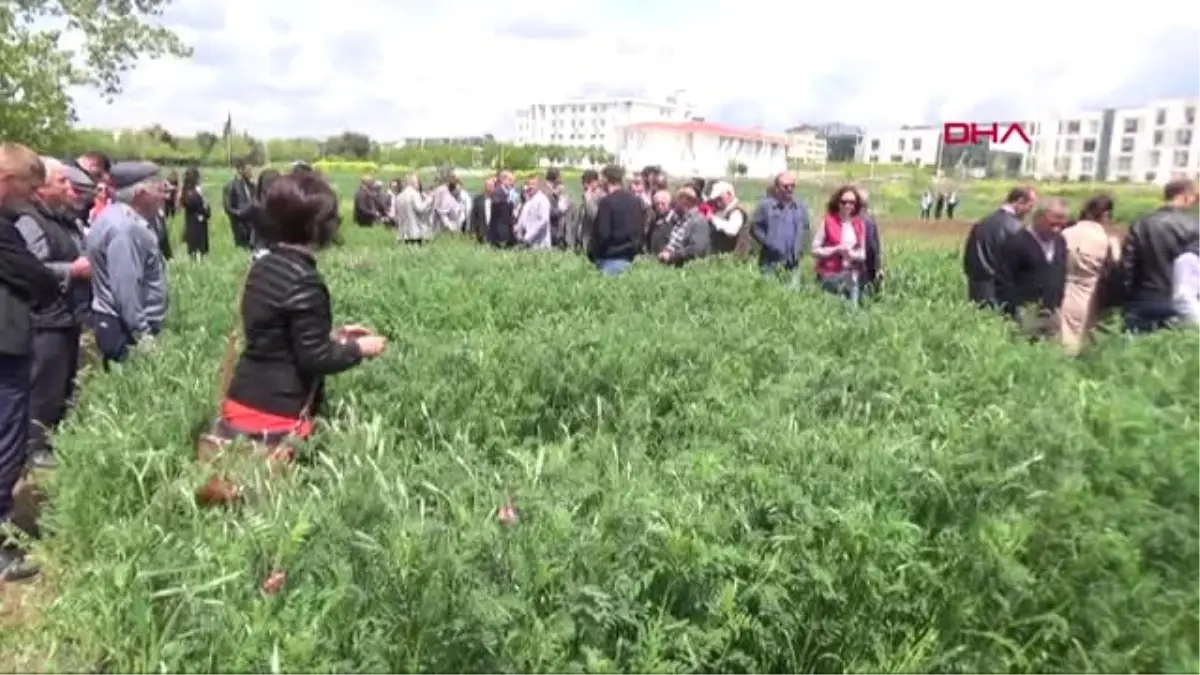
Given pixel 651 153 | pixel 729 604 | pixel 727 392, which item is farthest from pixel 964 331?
pixel 651 153

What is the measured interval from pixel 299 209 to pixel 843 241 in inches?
255

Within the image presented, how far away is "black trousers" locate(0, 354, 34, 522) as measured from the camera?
4793mm

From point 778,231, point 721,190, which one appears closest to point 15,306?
point 778,231

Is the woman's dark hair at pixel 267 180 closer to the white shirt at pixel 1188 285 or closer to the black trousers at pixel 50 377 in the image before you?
the black trousers at pixel 50 377

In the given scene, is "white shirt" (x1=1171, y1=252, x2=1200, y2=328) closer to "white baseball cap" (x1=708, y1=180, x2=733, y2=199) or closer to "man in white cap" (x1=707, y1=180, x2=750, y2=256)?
"man in white cap" (x1=707, y1=180, x2=750, y2=256)

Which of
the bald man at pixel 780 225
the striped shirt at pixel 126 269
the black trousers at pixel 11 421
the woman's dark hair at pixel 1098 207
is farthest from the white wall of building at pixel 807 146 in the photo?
the black trousers at pixel 11 421

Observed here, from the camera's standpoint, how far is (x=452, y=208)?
17.9m

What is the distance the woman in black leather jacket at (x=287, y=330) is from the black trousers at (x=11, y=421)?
138cm

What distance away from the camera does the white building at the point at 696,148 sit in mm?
92375

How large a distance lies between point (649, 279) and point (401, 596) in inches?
219

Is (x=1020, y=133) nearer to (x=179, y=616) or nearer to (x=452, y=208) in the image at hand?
(x=452, y=208)

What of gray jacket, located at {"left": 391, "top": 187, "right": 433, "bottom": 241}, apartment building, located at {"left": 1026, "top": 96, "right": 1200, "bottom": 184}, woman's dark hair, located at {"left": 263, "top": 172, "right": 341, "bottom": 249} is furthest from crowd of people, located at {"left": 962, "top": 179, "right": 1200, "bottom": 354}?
apartment building, located at {"left": 1026, "top": 96, "right": 1200, "bottom": 184}

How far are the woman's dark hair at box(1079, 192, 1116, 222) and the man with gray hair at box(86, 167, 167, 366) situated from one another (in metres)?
6.91

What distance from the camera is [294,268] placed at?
12.5ft
